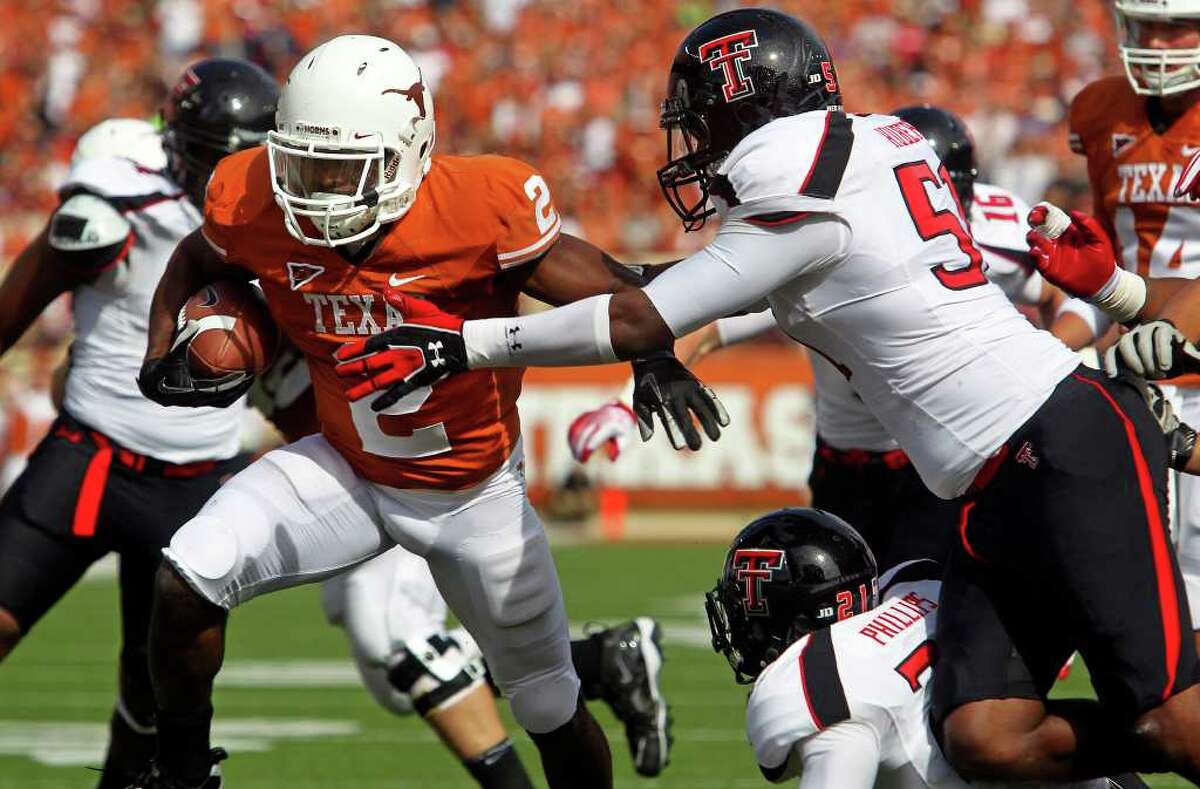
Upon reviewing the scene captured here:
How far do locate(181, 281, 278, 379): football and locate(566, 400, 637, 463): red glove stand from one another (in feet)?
2.40

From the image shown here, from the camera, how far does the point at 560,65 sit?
53.8 ft

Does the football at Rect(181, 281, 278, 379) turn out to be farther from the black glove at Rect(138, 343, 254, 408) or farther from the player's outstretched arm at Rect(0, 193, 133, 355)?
the player's outstretched arm at Rect(0, 193, 133, 355)

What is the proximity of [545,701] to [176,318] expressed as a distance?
1.17m

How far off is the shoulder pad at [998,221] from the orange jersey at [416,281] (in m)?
1.53

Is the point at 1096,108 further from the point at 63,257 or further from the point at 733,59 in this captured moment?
the point at 63,257

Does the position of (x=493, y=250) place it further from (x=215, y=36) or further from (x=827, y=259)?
(x=215, y=36)

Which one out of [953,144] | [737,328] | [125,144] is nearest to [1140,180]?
[953,144]

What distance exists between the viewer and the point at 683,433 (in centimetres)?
350

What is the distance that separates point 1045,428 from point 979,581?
30 cm

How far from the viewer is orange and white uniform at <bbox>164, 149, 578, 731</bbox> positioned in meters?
3.80

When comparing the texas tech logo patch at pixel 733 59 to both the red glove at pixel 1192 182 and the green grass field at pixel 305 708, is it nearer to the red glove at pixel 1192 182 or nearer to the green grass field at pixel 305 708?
the red glove at pixel 1192 182

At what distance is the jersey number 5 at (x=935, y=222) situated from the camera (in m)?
3.38

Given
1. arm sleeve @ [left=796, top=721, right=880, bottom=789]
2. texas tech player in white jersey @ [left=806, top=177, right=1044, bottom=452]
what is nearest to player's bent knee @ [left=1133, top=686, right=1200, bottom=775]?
arm sleeve @ [left=796, top=721, right=880, bottom=789]

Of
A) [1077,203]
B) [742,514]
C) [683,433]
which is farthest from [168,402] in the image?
[742,514]
